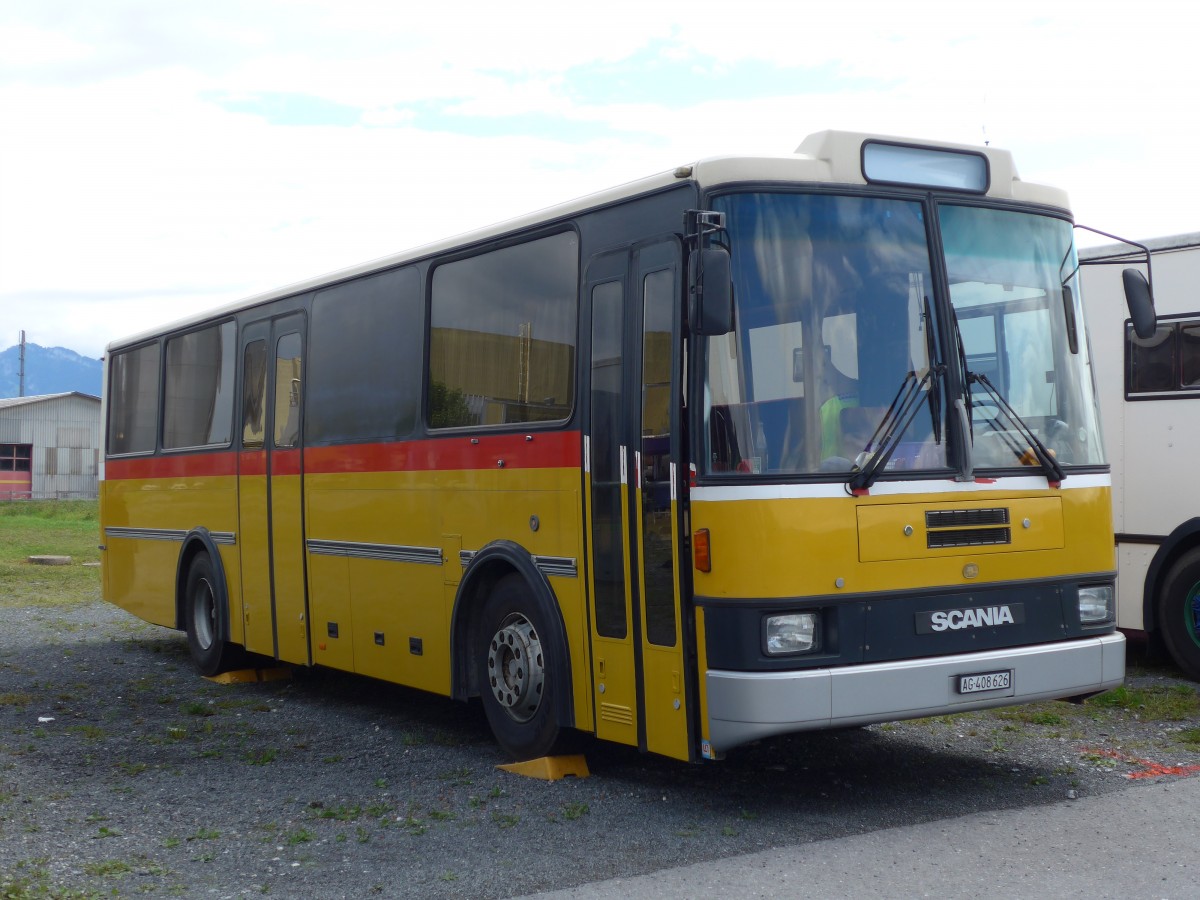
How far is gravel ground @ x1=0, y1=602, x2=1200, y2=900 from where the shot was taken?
20.3ft

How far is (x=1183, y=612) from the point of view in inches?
417

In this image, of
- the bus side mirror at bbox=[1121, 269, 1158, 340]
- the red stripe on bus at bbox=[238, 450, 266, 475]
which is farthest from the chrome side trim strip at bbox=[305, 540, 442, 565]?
the bus side mirror at bbox=[1121, 269, 1158, 340]

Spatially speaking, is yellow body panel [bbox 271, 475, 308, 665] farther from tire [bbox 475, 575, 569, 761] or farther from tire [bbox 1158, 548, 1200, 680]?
tire [bbox 1158, 548, 1200, 680]

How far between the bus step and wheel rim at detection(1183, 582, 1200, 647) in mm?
5047

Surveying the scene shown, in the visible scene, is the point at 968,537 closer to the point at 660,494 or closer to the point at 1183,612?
the point at 660,494

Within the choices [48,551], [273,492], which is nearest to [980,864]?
[273,492]

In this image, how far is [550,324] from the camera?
7977 millimetres

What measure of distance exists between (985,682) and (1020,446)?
116 cm

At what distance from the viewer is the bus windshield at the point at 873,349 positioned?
21.7 ft

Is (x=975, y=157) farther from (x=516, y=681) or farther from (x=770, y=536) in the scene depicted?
(x=516, y=681)

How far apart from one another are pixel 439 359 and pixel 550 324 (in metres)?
1.28

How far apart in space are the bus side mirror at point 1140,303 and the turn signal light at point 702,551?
2.64 meters

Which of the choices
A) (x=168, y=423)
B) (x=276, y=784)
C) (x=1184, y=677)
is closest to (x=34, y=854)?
(x=276, y=784)

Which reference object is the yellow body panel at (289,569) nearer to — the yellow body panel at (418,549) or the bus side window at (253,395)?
the yellow body panel at (418,549)
